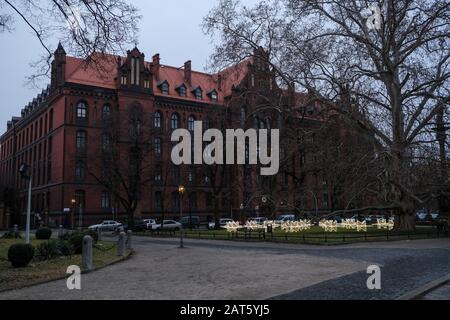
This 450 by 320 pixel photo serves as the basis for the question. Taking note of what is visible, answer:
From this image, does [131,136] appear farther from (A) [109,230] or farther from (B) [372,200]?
(B) [372,200]

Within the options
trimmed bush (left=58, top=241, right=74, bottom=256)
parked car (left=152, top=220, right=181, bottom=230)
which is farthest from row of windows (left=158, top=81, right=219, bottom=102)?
trimmed bush (left=58, top=241, right=74, bottom=256)

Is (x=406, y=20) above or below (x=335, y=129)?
above

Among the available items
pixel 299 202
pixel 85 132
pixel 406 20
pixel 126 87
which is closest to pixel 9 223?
→ pixel 85 132

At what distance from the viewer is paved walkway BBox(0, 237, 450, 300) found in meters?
10.7

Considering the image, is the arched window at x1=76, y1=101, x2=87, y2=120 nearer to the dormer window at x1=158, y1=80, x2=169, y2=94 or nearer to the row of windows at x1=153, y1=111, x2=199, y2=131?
the row of windows at x1=153, y1=111, x2=199, y2=131

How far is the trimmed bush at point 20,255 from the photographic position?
1617 centimetres

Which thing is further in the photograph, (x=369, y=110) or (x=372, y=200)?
(x=372, y=200)

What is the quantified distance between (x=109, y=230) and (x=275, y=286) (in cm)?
4789

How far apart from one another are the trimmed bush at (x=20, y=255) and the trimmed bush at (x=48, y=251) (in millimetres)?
2465

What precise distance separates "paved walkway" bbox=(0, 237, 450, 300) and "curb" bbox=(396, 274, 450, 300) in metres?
0.22

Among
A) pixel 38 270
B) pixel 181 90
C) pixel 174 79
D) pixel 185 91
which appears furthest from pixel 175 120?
pixel 38 270

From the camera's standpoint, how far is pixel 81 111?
6612 cm

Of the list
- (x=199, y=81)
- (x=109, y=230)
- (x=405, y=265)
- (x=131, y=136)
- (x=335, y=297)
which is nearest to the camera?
(x=335, y=297)

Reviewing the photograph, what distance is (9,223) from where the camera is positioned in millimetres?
66000
